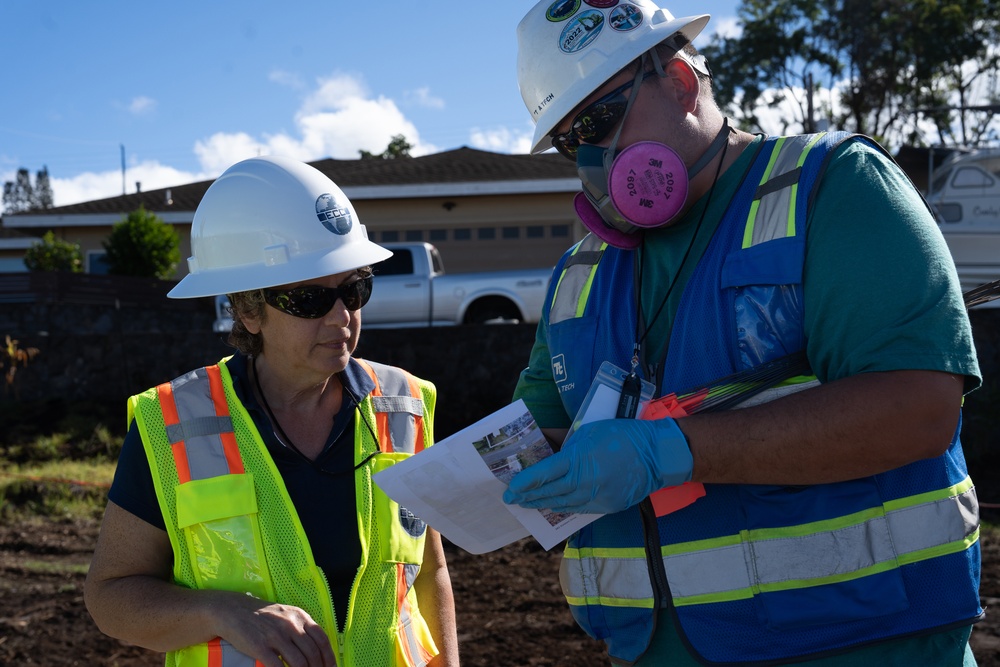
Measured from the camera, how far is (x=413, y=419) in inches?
105

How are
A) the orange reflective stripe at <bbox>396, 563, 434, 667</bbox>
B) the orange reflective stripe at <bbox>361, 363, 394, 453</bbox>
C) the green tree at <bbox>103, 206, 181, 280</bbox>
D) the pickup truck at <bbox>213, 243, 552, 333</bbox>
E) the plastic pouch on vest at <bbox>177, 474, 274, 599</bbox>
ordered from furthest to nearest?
the green tree at <bbox>103, 206, 181, 280</bbox>
the pickup truck at <bbox>213, 243, 552, 333</bbox>
the orange reflective stripe at <bbox>361, 363, 394, 453</bbox>
the orange reflective stripe at <bbox>396, 563, 434, 667</bbox>
the plastic pouch on vest at <bbox>177, 474, 274, 599</bbox>

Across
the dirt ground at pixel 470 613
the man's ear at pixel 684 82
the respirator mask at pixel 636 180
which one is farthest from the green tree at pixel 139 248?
the man's ear at pixel 684 82

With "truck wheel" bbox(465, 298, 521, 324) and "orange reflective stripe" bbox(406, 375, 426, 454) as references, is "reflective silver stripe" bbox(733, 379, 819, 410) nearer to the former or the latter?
"orange reflective stripe" bbox(406, 375, 426, 454)

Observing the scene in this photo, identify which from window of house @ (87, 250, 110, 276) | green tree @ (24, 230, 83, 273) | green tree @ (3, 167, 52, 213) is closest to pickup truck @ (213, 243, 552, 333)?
green tree @ (24, 230, 83, 273)

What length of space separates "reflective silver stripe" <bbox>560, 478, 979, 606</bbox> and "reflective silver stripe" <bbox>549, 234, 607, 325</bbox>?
641 mm

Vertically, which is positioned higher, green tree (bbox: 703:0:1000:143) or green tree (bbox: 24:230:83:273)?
green tree (bbox: 703:0:1000:143)

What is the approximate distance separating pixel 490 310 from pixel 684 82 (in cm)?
1361

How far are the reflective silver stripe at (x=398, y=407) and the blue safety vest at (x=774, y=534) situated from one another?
28.9 inches

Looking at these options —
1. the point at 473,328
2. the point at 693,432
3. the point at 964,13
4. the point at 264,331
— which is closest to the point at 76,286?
the point at 473,328

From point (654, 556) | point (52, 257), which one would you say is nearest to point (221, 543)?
point (654, 556)

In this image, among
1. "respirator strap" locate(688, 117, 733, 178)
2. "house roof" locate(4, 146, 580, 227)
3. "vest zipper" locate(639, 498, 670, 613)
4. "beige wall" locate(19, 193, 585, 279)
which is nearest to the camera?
"vest zipper" locate(639, 498, 670, 613)

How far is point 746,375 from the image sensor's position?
188 centimetres

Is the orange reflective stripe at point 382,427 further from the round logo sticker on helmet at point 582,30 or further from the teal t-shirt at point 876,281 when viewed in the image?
the teal t-shirt at point 876,281

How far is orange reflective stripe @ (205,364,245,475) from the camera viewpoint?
7.59ft
